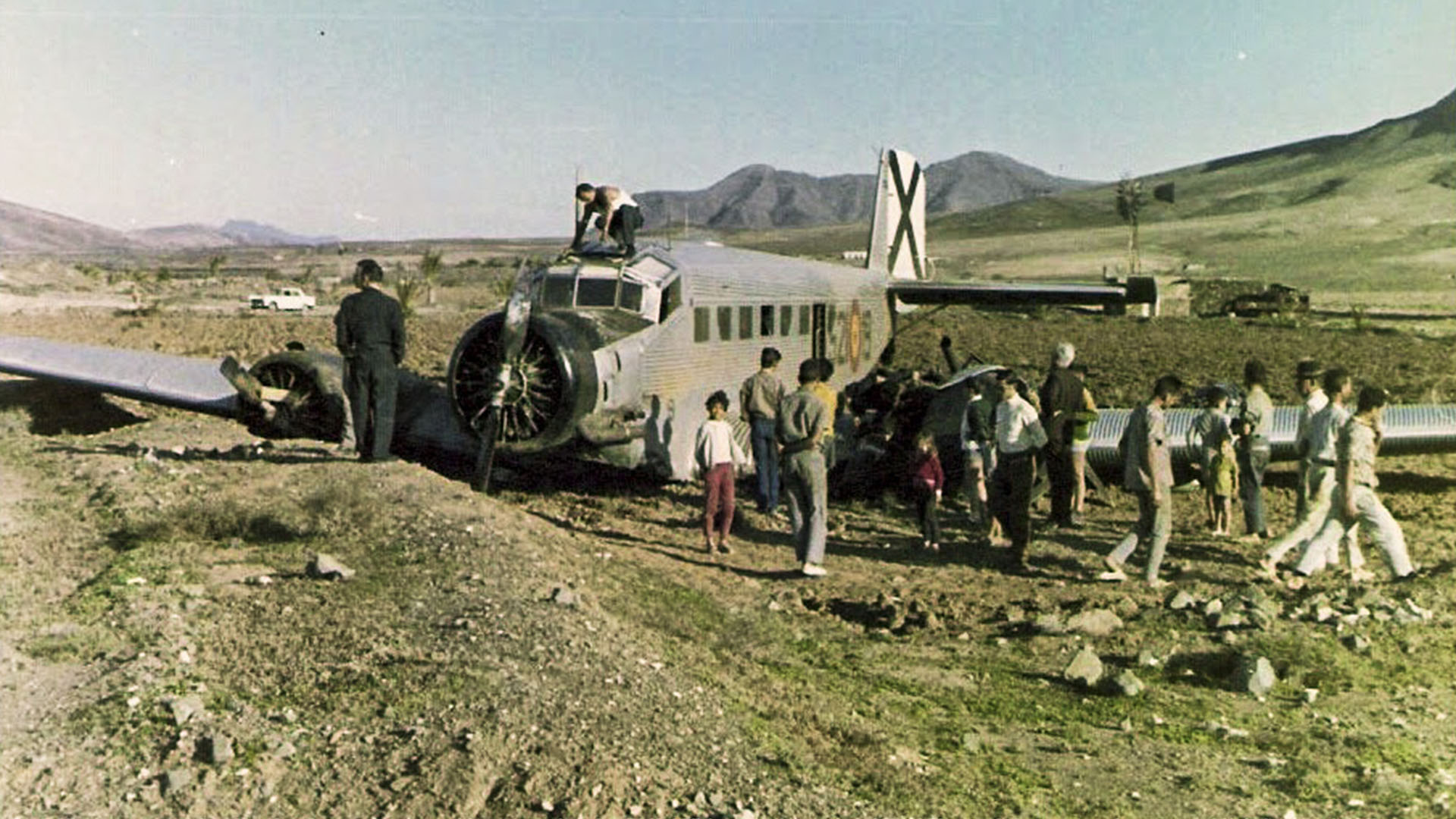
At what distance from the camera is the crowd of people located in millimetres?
10180

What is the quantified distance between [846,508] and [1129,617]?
5411 millimetres

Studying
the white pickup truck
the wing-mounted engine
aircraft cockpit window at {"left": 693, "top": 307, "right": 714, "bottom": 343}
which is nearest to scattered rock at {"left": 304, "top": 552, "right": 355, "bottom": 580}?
the wing-mounted engine

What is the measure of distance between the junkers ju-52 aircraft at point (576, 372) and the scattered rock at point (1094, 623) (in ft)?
17.1

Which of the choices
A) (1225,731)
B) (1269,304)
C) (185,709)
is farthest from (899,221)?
(1269,304)

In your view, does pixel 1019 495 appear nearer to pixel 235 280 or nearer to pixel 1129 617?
pixel 1129 617

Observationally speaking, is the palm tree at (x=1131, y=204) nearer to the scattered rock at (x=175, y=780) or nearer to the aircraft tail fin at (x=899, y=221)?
the aircraft tail fin at (x=899, y=221)

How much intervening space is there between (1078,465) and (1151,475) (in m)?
3.07

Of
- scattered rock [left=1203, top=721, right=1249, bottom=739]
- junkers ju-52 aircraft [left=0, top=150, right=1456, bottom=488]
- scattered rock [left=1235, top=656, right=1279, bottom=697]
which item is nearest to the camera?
scattered rock [left=1203, top=721, right=1249, bottom=739]

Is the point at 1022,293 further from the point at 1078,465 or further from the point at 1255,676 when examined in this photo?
the point at 1255,676

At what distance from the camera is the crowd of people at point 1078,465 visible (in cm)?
1018

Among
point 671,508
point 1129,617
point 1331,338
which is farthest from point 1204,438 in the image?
point 1331,338

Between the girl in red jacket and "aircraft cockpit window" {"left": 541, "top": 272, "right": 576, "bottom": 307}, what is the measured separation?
429 centimetres

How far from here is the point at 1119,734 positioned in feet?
22.8

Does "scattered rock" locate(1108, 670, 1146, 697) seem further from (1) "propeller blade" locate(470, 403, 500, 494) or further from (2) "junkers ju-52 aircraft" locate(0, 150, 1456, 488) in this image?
(1) "propeller blade" locate(470, 403, 500, 494)
